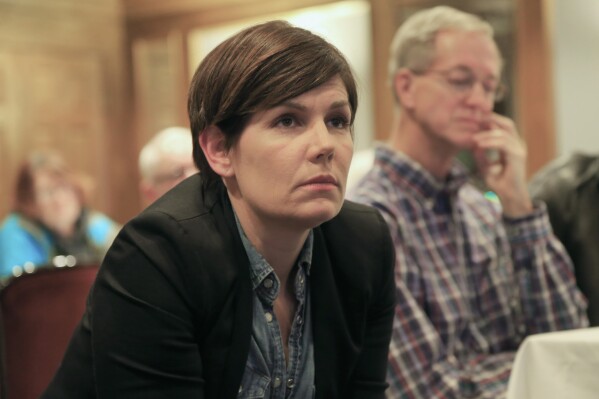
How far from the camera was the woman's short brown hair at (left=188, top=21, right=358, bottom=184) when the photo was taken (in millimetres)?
1318

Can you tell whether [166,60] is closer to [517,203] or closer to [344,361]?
[517,203]

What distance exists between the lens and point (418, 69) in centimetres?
229

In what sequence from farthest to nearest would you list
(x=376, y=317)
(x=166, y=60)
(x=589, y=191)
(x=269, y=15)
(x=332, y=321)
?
1. (x=166, y=60)
2. (x=269, y=15)
3. (x=589, y=191)
4. (x=376, y=317)
5. (x=332, y=321)

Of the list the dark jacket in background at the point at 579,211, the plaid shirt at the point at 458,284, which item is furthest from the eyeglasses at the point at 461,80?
the dark jacket in background at the point at 579,211

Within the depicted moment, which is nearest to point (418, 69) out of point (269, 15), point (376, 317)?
point (376, 317)

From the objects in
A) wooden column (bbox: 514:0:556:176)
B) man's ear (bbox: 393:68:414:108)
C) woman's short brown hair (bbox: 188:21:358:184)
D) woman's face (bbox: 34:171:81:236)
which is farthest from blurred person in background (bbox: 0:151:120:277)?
woman's short brown hair (bbox: 188:21:358:184)

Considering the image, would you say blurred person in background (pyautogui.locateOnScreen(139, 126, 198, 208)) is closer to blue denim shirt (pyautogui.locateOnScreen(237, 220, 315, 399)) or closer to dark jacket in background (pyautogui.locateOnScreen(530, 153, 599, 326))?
dark jacket in background (pyautogui.locateOnScreen(530, 153, 599, 326))

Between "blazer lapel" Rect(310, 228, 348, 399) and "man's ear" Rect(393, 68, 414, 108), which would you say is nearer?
"blazer lapel" Rect(310, 228, 348, 399)

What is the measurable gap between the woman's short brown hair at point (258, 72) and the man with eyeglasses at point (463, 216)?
78cm

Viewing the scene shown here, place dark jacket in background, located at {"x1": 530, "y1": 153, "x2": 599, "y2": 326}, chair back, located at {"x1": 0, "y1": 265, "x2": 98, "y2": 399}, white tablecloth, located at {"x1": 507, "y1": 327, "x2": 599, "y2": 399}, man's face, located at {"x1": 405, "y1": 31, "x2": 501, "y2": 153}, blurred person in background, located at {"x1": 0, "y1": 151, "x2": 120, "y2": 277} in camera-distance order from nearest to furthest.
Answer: white tablecloth, located at {"x1": 507, "y1": 327, "x2": 599, "y2": 399} → chair back, located at {"x1": 0, "y1": 265, "x2": 98, "y2": 399} → man's face, located at {"x1": 405, "y1": 31, "x2": 501, "y2": 153} → dark jacket in background, located at {"x1": 530, "y1": 153, "x2": 599, "y2": 326} → blurred person in background, located at {"x1": 0, "y1": 151, "x2": 120, "y2": 277}

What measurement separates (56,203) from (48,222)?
12 cm

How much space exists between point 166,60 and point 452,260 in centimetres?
503

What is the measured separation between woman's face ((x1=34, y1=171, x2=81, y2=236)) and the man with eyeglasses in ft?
9.62

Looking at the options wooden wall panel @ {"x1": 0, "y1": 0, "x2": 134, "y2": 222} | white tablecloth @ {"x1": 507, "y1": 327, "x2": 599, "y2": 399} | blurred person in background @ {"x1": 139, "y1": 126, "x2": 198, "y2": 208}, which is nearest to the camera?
white tablecloth @ {"x1": 507, "y1": 327, "x2": 599, "y2": 399}
